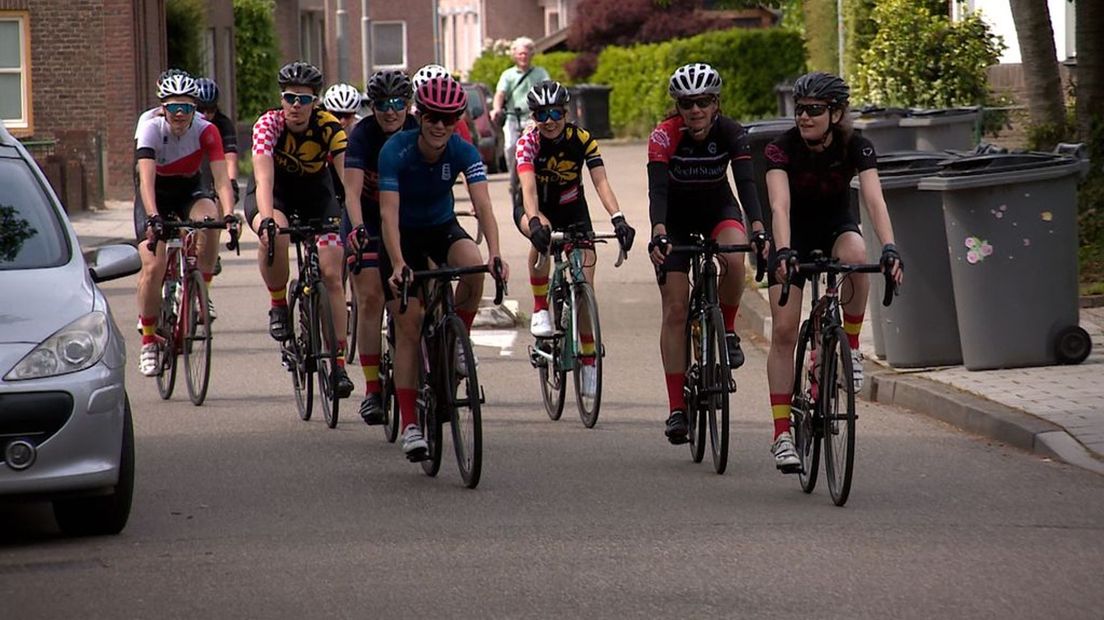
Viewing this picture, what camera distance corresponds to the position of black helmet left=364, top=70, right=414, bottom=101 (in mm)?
9789

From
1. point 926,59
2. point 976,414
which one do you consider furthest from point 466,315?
point 926,59

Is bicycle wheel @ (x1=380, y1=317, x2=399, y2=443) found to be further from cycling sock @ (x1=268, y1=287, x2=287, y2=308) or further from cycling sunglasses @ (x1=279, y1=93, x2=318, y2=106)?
cycling sunglasses @ (x1=279, y1=93, x2=318, y2=106)

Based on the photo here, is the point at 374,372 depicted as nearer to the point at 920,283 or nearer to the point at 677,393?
the point at 677,393

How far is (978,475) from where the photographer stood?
9172 millimetres

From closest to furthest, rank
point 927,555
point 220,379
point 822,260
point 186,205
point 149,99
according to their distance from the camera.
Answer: point 927,555 → point 822,260 → point 186,205 → point 220,379 → point 149,99

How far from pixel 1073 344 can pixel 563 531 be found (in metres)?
4.84

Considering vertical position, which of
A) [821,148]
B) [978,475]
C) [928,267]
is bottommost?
[978,475]

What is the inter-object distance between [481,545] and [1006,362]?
4969mm

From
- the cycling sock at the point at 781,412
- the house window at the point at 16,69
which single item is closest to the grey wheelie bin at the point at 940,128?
the cycling sock at the point at 781,412

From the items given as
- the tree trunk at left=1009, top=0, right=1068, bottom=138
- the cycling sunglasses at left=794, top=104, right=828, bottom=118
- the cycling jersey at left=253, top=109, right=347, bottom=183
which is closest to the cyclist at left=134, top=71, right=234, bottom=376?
the cycling jersey at left=253, top=109, right=347, bottom=183

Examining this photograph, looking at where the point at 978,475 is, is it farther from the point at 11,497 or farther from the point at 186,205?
the point at 186,205

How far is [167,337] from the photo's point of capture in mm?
12117

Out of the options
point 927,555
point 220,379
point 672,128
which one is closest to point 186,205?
point 220,379

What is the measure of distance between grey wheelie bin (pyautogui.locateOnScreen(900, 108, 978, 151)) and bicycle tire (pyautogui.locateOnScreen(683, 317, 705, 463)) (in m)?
7.16
